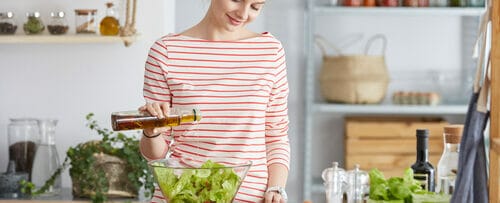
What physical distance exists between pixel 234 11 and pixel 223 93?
0.18 metres

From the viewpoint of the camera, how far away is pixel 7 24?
440 cm

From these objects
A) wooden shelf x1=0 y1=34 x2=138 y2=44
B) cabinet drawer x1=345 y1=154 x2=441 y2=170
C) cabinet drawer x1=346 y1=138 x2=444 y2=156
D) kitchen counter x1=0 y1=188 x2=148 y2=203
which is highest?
wooden shelf x1=0 y1=34 x2=138 y2=44

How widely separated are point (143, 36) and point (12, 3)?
1.92 ft

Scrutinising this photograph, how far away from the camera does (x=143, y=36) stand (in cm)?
452

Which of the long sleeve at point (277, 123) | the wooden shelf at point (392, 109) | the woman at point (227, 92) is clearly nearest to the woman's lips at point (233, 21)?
the woman at point (227, 92)

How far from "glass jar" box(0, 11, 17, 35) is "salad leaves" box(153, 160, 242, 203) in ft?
8.50

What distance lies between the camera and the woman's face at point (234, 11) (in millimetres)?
2237

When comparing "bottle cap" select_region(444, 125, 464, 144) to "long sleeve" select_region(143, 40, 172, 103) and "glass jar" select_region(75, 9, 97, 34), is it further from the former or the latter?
"glass jar" select_region(75, 9, 97, 34)

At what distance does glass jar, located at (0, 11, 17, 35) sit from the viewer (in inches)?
173

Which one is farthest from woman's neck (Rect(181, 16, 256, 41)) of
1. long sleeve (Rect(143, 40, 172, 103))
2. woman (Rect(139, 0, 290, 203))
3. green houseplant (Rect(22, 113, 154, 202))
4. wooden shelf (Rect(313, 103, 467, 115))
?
wooden shelf (Rect(313, 103, 467, 115))

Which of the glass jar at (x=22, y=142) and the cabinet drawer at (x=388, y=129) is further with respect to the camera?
the cabinet drawer at (x=388, y=129)

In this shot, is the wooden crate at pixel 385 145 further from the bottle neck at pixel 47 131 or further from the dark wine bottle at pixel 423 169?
the dark wine bottle at pixel 423 169

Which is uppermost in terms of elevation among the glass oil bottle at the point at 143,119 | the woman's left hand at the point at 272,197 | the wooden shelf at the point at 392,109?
the glass oil bottle at the point at 143,119

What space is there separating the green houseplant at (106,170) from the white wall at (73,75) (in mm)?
332
